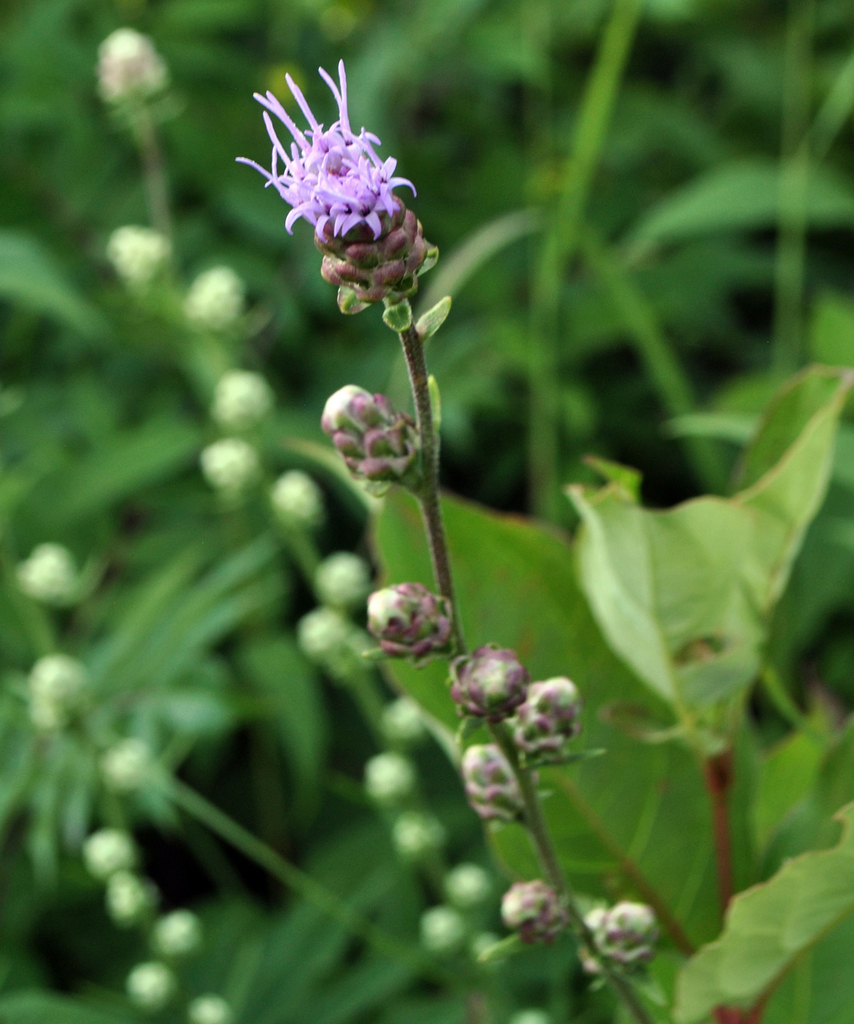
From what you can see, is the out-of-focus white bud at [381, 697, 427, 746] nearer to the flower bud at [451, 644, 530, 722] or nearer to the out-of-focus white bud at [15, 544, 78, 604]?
the out-of-focus white bud at [15, 544, 78, 604]

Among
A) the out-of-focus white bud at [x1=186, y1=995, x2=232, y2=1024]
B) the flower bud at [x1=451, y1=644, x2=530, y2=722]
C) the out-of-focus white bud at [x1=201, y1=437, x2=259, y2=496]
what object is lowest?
the out-of-focus white bud at [x1=186, y1=995, x2=232, y2=1024]

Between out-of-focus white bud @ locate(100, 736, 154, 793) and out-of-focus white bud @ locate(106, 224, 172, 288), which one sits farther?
out-of-focus white bud @ locate(106, 224, 172, 288)

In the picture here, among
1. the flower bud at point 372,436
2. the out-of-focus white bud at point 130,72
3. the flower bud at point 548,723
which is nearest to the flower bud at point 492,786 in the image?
the flower bud at point 548,723

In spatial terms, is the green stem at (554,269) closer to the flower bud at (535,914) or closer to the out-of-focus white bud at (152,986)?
the out-of-focus white bud at (152,986)

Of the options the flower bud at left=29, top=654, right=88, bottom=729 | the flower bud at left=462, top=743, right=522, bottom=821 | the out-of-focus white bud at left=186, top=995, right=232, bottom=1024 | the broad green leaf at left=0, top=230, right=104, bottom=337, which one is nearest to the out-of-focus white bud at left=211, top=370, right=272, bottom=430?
the broad green leaf at left=0, top=230, right=104, bottom=337

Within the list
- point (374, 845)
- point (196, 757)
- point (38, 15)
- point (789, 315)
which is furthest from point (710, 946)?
point (38, 15)

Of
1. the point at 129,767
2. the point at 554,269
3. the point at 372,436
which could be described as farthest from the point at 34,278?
the point at 372,436

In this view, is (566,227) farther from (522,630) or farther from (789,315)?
(522,630)
